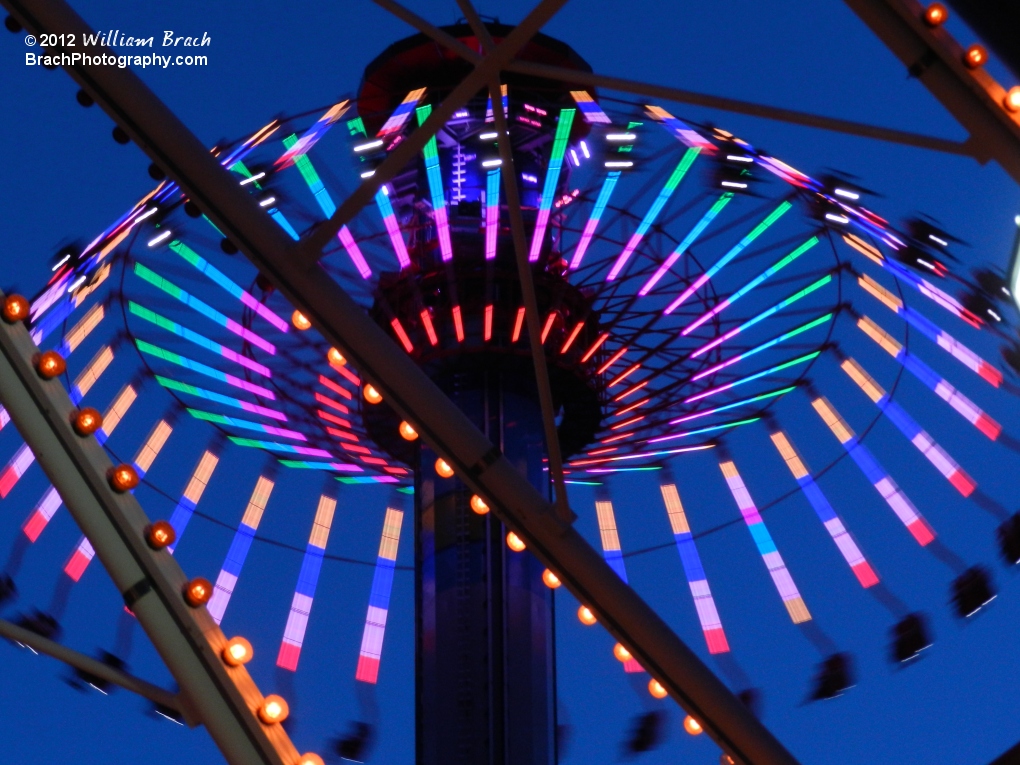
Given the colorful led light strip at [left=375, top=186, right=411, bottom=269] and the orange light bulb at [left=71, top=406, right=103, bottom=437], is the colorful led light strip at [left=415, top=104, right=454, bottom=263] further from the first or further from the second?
the orange light bulb at [left=71, top=406, right=103, bottom=437]

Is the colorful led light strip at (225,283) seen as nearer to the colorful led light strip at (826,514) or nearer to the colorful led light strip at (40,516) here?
the colorful led light strip at (40,516)

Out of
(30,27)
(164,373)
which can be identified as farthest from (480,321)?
(30,27)

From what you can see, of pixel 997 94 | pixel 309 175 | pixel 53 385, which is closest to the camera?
pixel 997 94

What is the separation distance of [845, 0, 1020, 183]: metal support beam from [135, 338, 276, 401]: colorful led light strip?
52.1 feet

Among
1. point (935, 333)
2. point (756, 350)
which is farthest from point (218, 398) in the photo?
point (935, 333)

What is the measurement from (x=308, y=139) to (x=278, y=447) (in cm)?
606

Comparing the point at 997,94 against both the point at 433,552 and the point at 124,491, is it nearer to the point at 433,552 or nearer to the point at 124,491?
the point at 124,491

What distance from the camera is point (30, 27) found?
36.9 ft

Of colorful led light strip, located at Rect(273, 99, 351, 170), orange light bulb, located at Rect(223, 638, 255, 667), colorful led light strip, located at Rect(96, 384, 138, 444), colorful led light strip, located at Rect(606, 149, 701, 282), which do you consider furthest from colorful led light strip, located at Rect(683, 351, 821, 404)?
orange light bulb, located at Rect(223, 638, 255, 667)

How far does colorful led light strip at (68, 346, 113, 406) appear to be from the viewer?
2388cm

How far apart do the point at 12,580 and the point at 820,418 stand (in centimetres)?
1295

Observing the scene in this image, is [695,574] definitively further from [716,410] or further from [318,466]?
[318,466]

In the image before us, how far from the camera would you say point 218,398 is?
25.0 meters

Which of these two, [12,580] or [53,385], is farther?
[12,580]
